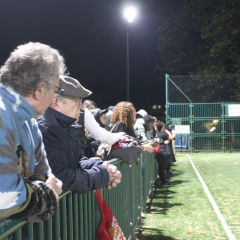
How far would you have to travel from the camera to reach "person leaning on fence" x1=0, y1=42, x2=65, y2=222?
50.7 inches

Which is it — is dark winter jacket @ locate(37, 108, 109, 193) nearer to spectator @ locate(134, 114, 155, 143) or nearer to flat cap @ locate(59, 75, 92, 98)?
flat cap @ locate(59, 75, 92, 98)

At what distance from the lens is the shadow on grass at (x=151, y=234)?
482 cm

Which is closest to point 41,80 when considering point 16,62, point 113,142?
point 16,62

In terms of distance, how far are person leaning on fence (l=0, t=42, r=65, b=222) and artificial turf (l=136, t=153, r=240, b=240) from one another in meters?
3.71

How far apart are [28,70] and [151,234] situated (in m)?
4.14

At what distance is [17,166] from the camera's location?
1417 millimetres

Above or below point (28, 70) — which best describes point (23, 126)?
below

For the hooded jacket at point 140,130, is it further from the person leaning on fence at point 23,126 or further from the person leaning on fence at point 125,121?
the person leaning on fence at point 23,126

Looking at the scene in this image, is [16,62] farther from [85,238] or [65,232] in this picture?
[85,238]

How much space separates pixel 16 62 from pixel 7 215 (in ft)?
2.20

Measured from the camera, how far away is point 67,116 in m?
2.46

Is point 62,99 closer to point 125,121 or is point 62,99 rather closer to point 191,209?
point 125,121

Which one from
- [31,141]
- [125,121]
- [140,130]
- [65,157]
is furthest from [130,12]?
[31,141]

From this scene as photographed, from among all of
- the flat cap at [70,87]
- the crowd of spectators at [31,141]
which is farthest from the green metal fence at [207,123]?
the crowd of spectators at [31,141]
